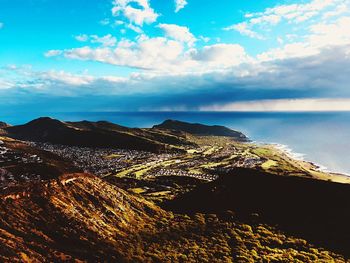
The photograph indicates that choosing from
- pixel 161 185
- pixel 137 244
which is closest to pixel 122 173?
pixel 161 185

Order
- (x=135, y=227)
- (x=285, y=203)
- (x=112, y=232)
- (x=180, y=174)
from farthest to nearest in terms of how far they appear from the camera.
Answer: (x=180, y=174) < (x=285, y=203) < (x=135, y=227) < (x=112, y=232)

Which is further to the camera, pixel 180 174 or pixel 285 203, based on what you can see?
pixel 180 174

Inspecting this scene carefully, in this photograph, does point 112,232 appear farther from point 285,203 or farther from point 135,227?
point 285,203

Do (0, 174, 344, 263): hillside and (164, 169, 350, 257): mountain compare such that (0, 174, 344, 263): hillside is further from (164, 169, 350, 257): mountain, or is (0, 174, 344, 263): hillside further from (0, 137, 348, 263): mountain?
(164, 169, 350, 257): mountain

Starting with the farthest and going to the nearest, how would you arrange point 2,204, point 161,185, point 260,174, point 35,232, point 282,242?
point 161,185 → point 260,174 → point 282,242 → point 2,204 → point 35,232

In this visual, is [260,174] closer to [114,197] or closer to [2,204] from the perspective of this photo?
[114,197]

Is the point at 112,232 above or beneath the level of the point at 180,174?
above

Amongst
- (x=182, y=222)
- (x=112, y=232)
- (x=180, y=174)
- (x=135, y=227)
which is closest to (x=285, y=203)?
(x=182, y=222)

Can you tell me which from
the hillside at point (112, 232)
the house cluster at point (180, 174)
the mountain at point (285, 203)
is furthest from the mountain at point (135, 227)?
the house cluster at point (180, 174)
